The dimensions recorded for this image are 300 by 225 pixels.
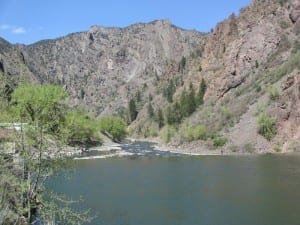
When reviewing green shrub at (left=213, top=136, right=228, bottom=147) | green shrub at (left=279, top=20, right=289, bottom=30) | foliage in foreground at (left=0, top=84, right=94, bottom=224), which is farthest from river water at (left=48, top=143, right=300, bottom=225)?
green shrub at (left=279, top=20, right=289, bottom=30)

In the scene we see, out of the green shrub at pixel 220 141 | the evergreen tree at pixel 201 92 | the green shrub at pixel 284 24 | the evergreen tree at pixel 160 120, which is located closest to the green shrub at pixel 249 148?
the green shrub at pixel 220 141

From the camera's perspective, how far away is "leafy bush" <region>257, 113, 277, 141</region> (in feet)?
384

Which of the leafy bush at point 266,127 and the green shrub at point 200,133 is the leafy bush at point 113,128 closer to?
the green shrub at point 200,133

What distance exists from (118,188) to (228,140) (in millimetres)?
62733

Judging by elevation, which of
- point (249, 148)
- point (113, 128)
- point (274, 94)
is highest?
point (274, 94)

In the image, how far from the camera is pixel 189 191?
2393 inches

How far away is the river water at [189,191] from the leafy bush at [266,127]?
913 inches

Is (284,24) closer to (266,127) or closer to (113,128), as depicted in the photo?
(266,127)

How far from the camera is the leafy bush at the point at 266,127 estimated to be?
384 feet

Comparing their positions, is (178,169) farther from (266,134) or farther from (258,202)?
(266,134)

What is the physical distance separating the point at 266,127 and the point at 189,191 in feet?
200

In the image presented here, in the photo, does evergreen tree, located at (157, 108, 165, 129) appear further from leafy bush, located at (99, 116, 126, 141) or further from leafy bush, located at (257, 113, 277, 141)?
leafy bush, located at (257, 113, 277, 141)

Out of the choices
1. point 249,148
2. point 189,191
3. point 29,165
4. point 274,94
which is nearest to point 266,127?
point 249,148

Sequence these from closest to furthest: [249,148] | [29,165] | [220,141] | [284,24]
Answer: [29,165], [249,148], [220,141], [284,24]
